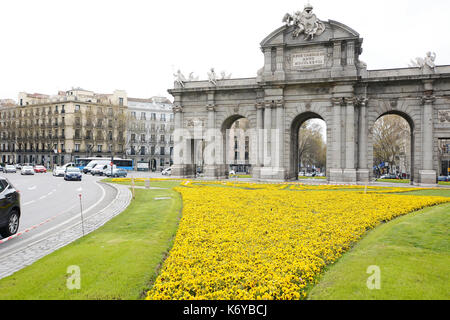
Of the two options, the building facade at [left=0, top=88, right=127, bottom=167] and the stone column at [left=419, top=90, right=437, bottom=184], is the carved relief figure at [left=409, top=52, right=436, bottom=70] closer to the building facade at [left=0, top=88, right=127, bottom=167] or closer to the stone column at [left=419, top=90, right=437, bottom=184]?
the stone column at [left=419, top=90, right=437, bottom=184]

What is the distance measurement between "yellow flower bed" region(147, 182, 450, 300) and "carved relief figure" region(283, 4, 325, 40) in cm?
2341

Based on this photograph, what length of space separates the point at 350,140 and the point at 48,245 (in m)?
31.1

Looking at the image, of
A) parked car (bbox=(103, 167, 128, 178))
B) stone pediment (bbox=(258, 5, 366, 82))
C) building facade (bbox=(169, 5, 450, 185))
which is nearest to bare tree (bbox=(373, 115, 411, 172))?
building facade (bbox=(169, 5, 450, 185))

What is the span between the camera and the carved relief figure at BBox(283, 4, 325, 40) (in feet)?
119

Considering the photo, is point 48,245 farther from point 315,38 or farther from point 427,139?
point 427,139

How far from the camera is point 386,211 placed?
16.1m

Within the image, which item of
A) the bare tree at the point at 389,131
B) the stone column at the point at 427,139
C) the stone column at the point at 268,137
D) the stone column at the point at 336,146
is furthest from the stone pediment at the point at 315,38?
the bare tree at the point at 389,131

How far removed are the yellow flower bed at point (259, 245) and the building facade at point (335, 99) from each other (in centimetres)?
1790

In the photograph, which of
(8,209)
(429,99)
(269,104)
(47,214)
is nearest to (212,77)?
(269,104)

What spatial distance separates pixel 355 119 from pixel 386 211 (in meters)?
21.9

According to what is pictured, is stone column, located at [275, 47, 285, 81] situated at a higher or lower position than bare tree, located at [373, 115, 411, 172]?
higher
